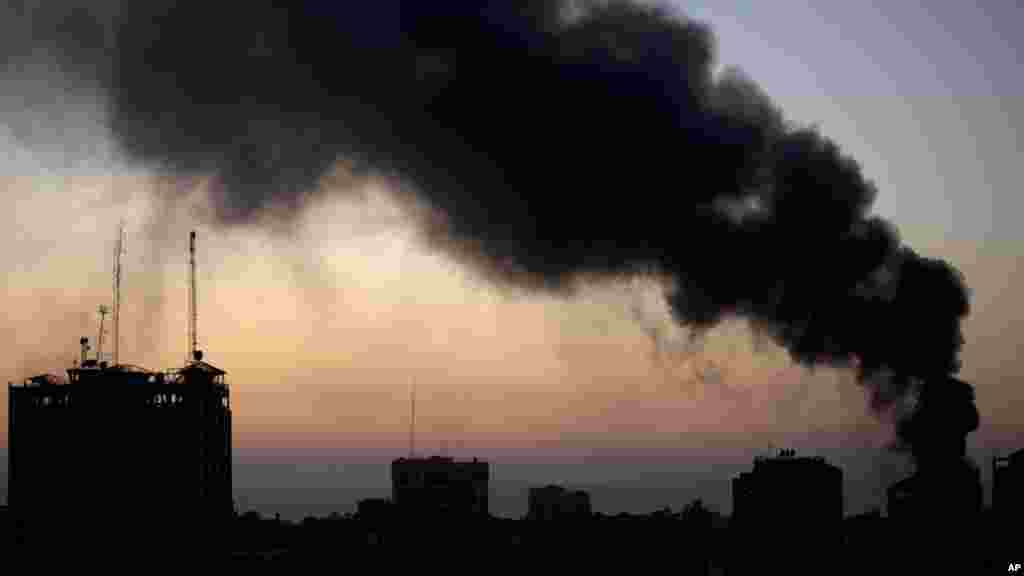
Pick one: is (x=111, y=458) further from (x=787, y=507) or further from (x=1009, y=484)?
(x=1009, y=484)

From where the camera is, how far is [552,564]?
588 feet

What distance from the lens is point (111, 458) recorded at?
172625mm

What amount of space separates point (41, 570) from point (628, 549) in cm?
6100

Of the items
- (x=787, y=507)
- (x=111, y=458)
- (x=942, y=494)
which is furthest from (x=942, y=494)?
(x=111, y=458)

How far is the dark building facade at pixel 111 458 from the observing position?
170 m

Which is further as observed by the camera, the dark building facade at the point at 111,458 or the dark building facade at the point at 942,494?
the dark building facade at the point at 111,458

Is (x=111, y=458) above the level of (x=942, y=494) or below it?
→ above

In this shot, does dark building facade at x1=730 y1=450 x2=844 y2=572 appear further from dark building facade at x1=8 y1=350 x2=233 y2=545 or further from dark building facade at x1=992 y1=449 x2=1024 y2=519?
dark building facade at x1=8 y1=350 x2=233 y2=545

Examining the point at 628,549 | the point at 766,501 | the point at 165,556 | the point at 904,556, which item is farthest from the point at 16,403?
the point at 904,556

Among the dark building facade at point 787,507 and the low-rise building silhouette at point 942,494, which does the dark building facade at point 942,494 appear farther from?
the dark building facade at point 787,507

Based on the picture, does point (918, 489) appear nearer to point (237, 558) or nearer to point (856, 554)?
point (856, 554)

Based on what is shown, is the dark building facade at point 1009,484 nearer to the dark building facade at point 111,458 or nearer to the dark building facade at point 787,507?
the dark building facade at point 787,507

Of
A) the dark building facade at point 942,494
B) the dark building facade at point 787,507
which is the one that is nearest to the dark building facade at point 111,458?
the dark building facade at point 787,507

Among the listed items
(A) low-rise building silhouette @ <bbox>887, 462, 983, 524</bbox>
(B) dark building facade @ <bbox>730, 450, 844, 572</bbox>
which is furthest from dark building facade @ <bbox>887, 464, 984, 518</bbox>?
(B) dark building facade @ <bbox>730, 450, 844, 572</bbox>
